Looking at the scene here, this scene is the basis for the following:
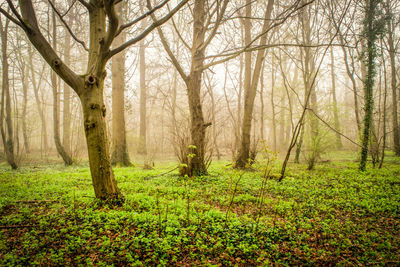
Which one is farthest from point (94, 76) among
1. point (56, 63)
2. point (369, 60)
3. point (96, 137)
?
point (369, 60)

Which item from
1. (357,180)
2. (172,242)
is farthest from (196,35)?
(357,180)

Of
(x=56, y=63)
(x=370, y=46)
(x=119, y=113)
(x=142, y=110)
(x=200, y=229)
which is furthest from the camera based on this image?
(x=142, y=110)

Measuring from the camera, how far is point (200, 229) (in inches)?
99.5

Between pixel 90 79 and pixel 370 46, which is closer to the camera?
pixel 90 79

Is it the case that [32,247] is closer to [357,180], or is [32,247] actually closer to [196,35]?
[196,35]

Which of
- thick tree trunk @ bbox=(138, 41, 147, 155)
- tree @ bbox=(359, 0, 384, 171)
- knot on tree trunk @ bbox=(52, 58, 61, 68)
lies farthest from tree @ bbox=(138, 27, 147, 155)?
tree @ bbox=(359, 0, 384, 171)

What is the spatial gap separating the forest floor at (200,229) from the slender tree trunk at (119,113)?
152 inches

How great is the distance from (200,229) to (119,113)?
7.23 metres

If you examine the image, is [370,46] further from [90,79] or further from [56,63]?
[56,63]

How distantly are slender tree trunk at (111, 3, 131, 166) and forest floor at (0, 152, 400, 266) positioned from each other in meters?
3.87

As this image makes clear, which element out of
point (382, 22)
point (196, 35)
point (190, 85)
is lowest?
point (190, 85)

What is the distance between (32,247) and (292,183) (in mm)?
5403

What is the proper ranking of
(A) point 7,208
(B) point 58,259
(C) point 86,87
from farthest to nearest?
(A) point 7,208, (C) point 86,87, (B) point 58,259

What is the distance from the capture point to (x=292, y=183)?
197 inches
